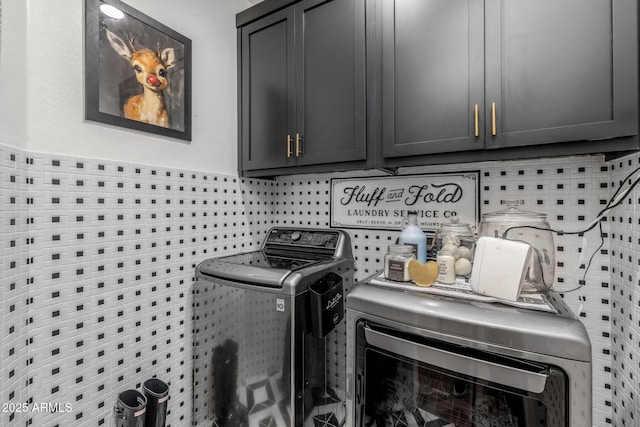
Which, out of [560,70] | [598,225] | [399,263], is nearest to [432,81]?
[560,70]

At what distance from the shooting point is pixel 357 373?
1.05 meters

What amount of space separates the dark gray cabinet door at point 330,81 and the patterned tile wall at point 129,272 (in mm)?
508

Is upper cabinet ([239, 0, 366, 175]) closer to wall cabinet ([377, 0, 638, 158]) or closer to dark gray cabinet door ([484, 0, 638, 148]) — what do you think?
wall cabinet ([377, 0, 638, 158])

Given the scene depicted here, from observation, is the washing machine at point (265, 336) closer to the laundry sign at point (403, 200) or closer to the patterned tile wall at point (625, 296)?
the laundry sign at point (403, 200)

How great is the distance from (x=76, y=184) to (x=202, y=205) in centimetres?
58

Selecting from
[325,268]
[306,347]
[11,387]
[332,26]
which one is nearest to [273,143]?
[332,26]

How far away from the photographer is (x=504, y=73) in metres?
1.05

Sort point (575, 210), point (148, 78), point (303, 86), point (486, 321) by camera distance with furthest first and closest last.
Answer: point (303, 86), point (148, 78), point (575, 210), point (486, 321)

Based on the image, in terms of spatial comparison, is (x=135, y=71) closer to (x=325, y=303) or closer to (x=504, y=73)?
(x=325, y=303)

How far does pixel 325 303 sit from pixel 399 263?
1.31ft

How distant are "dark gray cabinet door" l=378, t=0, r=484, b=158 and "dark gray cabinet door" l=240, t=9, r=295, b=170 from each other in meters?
0.55

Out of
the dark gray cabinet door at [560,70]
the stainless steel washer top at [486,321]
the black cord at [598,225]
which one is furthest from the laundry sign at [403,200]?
the stainless steel washer top at [486,321]

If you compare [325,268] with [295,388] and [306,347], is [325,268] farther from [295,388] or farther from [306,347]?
[295,388]

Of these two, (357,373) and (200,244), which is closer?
(357,373)
